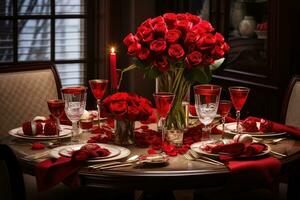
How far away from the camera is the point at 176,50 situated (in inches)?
79.8

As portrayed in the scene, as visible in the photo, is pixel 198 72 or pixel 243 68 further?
pixel 243 68

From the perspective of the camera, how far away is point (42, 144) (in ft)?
6.65

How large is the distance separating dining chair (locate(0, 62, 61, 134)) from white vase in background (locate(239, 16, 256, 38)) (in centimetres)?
127

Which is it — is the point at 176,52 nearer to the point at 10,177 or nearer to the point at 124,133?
the point at 124,133

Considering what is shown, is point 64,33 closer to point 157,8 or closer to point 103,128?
point 157,8

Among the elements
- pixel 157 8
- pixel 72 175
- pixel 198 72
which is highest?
pixel 157 8

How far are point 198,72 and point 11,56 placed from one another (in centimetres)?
190

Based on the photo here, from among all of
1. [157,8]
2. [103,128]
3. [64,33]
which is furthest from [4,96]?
[157,8]

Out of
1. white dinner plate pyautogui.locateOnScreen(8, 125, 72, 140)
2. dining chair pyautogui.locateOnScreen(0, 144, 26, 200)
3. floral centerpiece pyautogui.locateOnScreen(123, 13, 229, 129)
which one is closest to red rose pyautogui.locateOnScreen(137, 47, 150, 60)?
floral centerpiece pyautogui.locateOnScreen(123, 13, 229, 129)

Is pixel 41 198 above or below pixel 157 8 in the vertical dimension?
below

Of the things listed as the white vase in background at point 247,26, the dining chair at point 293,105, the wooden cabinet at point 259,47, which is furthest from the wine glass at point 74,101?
the white vase in background at point 247,26

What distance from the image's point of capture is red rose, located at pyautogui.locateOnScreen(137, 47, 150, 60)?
2066 mm

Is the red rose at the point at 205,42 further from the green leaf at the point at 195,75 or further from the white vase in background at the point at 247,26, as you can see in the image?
the white vase in background at the point at 247,26

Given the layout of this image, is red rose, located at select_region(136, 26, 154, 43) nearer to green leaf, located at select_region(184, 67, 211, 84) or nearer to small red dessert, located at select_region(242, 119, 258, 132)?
green leaf, located at select_region(184, 67, 211, 84)
